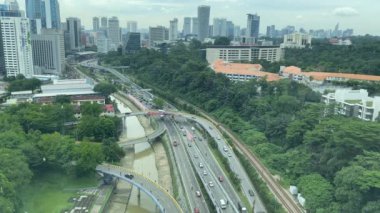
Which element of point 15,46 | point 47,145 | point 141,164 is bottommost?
point 141,164

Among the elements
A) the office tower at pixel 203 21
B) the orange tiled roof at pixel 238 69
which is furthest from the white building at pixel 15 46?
the office tower at pixel 203 21

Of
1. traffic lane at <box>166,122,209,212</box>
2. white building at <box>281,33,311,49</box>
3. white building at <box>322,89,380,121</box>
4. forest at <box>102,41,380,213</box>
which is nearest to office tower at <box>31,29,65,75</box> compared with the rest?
forest at <box>102,41,380,213</box>

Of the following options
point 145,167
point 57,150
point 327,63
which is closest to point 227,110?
point 145,167

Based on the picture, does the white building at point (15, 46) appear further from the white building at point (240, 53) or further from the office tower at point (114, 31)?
the office tower at point (114, 31)

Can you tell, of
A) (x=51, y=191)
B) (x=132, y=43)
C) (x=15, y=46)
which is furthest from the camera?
(x=132, y=43)

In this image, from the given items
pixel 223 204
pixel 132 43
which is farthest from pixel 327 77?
pixel 132 43

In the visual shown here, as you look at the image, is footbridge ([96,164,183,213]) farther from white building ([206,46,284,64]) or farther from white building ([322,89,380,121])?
white building ([206,46,284,64])

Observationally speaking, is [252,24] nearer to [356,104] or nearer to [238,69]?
[238,69]
